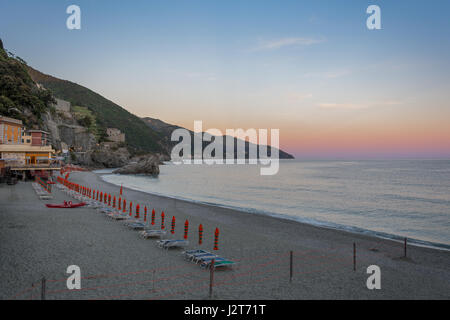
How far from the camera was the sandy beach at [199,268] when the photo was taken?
947cm

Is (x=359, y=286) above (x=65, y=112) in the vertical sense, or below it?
below

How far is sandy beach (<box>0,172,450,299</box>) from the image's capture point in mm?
9469

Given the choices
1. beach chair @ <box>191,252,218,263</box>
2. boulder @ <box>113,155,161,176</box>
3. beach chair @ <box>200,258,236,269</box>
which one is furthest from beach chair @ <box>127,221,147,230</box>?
boulder @ <box>113,155,161,176</box>

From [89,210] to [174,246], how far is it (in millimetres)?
11925

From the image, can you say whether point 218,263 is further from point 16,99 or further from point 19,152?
point 16,99

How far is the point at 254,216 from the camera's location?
85.7 feet

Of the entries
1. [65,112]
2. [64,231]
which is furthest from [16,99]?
[64,231]

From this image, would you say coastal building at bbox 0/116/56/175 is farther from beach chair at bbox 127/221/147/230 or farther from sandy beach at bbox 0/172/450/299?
beach chair at bbox 127/221/147/230

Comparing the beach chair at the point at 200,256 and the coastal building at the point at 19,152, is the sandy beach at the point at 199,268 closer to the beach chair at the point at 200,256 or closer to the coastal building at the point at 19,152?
the beach chair at the point at 200,256

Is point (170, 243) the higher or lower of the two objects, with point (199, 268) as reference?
higher

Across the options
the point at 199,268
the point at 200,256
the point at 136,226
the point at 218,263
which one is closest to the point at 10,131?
the point at 136,226

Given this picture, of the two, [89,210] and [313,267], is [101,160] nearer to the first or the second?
[89,210]

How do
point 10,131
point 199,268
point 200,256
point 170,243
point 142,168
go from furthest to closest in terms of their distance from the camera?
1. point 142,168
2. point 10,131
3. point 170,243
4. point 200,256
5. point 199,268

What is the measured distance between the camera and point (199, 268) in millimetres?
11469
